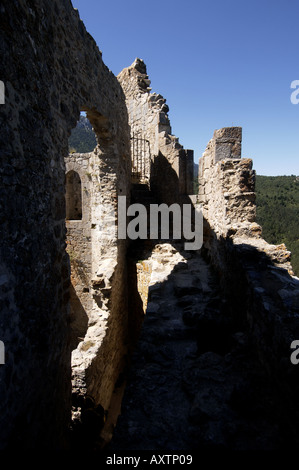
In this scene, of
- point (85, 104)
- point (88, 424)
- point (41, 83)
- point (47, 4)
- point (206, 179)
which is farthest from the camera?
point (206, 179)

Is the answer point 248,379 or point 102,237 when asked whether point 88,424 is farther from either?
point 102,237

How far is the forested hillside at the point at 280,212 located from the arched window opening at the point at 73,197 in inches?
834

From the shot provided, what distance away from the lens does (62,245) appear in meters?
2.88

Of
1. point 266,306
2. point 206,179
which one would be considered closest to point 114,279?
point 206,179

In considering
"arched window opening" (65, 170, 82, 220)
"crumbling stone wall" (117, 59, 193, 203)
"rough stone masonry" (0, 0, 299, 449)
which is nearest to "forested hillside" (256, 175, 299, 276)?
"crumbling stone wall" (117, 59, 193, 203)

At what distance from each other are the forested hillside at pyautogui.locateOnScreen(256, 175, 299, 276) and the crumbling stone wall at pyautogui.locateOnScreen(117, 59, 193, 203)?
21046 millimetres

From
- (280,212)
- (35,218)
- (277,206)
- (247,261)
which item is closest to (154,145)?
(247,261)

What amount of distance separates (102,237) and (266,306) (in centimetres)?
432

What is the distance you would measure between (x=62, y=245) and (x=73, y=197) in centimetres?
990

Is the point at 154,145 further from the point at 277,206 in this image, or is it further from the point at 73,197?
the point at 277,206

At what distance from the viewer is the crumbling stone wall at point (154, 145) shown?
7.95 metres

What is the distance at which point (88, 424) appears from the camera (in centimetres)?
276

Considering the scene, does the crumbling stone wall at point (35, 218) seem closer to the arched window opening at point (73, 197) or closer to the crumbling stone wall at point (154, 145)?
the crumbling stone wall at point (154, 145)
